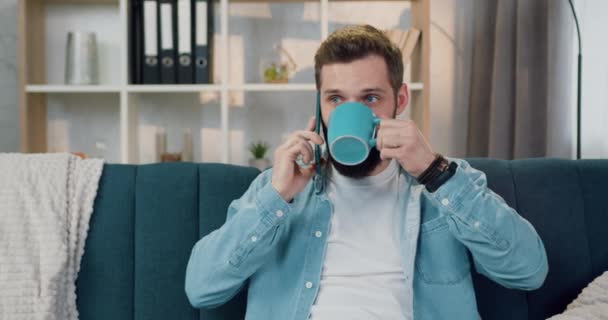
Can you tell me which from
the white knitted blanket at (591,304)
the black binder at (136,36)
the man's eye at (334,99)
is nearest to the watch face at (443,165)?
the man's eye at (334,99)

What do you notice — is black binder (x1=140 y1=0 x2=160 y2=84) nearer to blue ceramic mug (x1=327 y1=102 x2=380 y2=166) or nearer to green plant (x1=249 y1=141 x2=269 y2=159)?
green plant (x1=249 y1=141 x2=269 y2=159)

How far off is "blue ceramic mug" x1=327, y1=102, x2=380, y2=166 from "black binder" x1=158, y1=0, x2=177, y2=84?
58.0 inches

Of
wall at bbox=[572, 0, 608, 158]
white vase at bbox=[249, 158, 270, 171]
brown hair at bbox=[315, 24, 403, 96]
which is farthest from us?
white vase at bbox=[249, 158, 270, 171]

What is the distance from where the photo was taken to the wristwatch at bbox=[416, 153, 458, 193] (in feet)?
3.80

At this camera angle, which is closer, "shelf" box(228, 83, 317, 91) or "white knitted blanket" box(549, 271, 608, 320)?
"white knitted blanket" box(549, 271, 608, 320)

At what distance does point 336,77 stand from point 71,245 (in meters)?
0.65

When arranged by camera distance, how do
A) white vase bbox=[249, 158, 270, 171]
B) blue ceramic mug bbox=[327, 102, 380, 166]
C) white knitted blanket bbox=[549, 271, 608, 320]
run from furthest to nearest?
white vase bbox=[249, 158, 270, 171] → white knitted blanket bbox=[549, 271, 608, 320] → blue ceramic mug bbox=[327, 102, 380, 166]

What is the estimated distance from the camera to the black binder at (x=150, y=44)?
7.97 feet

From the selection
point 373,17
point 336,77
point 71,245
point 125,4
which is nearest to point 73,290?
point 71,245

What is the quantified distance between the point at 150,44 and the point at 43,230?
129 cm

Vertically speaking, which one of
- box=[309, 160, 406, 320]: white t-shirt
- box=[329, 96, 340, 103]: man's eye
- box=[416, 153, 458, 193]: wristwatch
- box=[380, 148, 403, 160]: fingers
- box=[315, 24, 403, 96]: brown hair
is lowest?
box=[309, 160, 406, 320]: white t-shirt

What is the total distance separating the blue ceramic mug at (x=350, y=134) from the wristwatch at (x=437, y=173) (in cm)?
14

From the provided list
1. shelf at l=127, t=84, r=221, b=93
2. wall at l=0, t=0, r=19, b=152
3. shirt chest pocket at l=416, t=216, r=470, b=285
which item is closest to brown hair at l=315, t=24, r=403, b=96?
shirt chest pocket at l=416, t=216, r=470, b=285

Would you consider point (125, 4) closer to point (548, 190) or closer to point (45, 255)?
point (45, 255)
